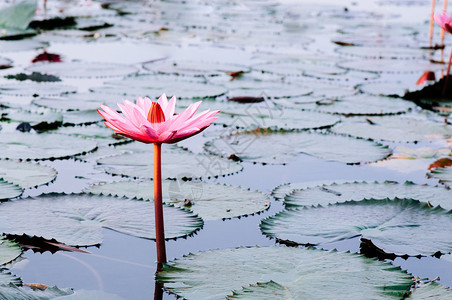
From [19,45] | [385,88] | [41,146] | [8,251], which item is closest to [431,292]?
[8,251]

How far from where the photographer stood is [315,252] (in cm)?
157

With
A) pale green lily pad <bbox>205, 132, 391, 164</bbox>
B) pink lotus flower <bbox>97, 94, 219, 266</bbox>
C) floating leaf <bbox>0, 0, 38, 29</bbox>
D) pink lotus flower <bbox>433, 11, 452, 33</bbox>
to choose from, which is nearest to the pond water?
pale green lily pad <bbox>205, 132, 391, 164</bbox>

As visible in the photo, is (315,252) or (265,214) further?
(265,214)

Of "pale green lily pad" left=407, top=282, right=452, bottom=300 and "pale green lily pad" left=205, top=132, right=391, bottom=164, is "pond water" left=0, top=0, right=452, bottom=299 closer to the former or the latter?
"pale green lily pad" left=205, top=132, right=391, bottom=164

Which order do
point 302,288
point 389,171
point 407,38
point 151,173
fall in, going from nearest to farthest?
point 302,288 → point 151,173 → point 389,171 → point 407,38

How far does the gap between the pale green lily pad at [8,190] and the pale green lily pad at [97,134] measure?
63cm

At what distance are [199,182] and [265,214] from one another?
0.34 m

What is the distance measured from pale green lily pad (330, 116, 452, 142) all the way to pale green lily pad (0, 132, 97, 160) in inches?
44.8

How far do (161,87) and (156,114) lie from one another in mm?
2189

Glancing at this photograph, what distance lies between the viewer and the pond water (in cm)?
163

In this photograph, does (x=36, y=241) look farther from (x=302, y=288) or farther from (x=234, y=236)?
(x=302, y=288)

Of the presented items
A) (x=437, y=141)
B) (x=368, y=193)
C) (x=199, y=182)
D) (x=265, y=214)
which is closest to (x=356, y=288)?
(x=265, y=214)

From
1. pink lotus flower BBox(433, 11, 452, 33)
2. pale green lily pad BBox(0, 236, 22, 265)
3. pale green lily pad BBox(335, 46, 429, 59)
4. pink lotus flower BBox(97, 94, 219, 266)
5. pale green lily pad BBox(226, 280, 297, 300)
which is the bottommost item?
pale green lily pad BBox(226, 280, 297, 300)

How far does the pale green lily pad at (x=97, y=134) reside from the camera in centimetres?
261
